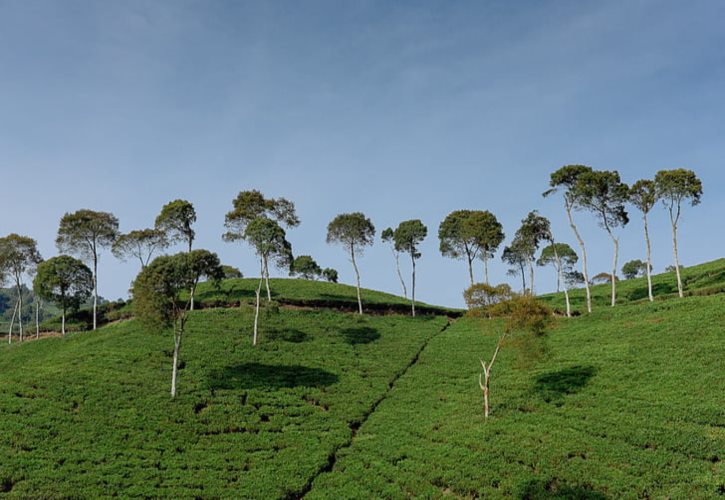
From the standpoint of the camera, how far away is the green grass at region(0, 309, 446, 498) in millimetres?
25391

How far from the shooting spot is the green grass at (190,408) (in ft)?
83.3

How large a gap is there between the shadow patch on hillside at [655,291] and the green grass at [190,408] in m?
37.3

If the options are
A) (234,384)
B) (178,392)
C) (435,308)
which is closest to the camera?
(178,392)

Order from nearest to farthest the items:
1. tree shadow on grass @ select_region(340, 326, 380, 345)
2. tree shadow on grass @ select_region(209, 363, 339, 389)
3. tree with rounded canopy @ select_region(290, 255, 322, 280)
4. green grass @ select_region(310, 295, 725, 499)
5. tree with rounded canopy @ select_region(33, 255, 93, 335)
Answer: green grass @ select_region(310, 295, 725, 499) → tree shadow on grass @ select_region(209, 363, 339, 389) → tree shadow on grass @ select_region(340, 326, 380, 345) → tree with rounded canopy @ select_region(33, 255, 93, 335) → tree with rounded canopy @ select_region(290, 255, 322, 280)

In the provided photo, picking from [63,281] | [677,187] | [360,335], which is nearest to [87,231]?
[63,281]

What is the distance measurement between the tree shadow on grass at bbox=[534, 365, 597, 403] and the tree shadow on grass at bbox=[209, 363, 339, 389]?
1617 cm

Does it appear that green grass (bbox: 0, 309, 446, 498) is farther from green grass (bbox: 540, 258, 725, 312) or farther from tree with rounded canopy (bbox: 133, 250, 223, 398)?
green grass (bbox: 540, 258, 725, 312)

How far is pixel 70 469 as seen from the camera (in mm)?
25234

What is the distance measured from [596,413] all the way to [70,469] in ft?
96.1

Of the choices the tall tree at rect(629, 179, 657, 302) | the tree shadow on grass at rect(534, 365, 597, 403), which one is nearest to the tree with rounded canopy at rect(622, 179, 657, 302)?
the tall tree at rect(629, 179, 657, 302)

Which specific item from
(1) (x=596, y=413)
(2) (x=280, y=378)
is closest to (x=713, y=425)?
(1) (x=596, y=413)

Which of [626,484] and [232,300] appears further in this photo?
[232,300]

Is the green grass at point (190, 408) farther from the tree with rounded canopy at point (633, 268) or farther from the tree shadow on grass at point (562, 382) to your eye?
the tree with rounded canopy at point (633, 268)

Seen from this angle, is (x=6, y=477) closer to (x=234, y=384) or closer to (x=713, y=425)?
(x=234, y=384)
